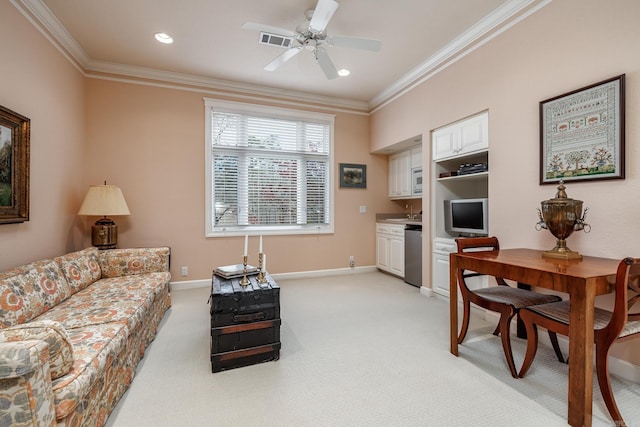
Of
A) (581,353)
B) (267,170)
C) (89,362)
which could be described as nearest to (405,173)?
(267,170)

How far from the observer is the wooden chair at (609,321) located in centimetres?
137

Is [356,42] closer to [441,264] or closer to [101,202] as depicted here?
[441,264]

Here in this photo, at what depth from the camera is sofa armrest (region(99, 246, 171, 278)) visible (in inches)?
110

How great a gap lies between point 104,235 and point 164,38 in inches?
89.2

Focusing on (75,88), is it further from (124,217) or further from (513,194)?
(513,194)

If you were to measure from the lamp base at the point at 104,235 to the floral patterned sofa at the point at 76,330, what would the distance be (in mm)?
415

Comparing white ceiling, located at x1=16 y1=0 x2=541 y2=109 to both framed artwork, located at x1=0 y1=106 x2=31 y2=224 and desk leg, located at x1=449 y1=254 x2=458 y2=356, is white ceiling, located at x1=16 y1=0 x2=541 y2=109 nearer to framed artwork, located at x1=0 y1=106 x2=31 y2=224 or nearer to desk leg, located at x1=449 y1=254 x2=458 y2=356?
framed artwork, located at x1=0 y1=106 x2=31 y2=224

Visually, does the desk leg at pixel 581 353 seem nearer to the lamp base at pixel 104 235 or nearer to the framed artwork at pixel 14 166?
the framed artwork at pixel 14 166

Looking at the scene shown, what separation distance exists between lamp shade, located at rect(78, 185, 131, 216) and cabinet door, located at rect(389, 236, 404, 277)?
365cm

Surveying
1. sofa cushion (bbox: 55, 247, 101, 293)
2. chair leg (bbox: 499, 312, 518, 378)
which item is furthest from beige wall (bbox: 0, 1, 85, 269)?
chair leg (bbox: 499, 312, 518, 378)

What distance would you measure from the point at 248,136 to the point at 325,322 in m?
2.90

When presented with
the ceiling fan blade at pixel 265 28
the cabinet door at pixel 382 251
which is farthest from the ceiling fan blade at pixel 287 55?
the cabinet door at pixel 382 251

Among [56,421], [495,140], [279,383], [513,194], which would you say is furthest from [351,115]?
[56,421]

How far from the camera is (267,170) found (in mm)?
4332
